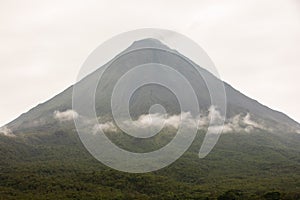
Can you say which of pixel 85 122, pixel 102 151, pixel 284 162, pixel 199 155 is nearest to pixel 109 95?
pixel 85 122

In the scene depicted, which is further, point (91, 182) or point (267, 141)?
point (267, 141)

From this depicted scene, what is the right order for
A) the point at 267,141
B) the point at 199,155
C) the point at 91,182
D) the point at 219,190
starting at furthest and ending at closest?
1. the point at 267,141
2. the point at 199,155
3. the point at 91,182
4. the point at 219,190

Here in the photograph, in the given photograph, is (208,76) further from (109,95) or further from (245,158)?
(245,158)

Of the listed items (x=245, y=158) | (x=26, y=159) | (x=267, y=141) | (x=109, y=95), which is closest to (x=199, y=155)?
(x=245, y=158)

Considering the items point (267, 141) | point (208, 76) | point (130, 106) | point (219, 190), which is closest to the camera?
point (219, 190)

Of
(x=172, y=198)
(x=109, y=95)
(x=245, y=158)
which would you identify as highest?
(x=109, y=95)

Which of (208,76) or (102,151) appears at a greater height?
(208,76)
